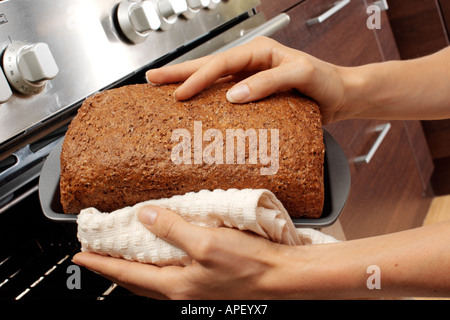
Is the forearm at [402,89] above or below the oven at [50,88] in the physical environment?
below

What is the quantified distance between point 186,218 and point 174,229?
0.08ft

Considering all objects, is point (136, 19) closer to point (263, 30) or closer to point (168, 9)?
point (168, 9)

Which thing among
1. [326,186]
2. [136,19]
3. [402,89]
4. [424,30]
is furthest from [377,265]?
[424,30]

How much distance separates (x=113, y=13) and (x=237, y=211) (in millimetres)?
433

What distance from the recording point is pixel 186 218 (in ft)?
1.72

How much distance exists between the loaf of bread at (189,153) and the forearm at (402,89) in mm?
250

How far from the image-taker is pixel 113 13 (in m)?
0.74

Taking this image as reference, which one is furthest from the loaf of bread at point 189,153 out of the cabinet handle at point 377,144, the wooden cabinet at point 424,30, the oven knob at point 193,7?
the wooden cabinet at point 424,30

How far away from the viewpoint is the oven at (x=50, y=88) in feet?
1.96

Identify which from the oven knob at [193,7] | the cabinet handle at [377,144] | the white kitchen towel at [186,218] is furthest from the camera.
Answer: the cabinet handle at [377,144]

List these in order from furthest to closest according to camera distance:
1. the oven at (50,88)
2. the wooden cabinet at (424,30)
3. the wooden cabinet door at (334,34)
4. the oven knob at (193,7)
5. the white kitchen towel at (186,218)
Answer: the wooden cabinet at (424,30) < the wooden cabinet door at (334,34) < the oven knob at (193,7) < the oven at (50,88) < the white kitchen towel at (186,218)

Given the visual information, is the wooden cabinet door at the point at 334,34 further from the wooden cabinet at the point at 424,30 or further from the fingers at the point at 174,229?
the fingers at the point at 174,229

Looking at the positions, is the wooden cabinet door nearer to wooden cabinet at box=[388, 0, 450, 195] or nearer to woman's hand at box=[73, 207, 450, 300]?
wooden cabinet at box=[388, 0, 450, 195]
